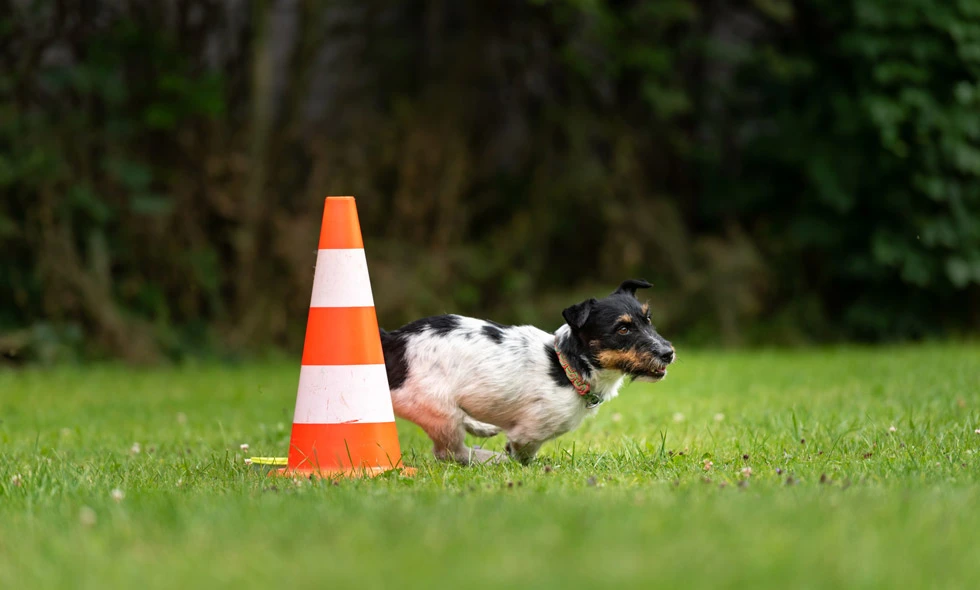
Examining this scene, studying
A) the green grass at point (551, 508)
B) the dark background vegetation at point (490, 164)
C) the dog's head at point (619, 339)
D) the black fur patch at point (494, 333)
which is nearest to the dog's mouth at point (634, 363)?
the dog's head at point (619, 339)

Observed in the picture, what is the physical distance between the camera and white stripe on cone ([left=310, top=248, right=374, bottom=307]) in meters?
5.39

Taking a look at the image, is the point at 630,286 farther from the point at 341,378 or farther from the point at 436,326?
the point at 341,378

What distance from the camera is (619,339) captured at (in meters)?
5.51

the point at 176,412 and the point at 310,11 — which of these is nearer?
the point at 176,412

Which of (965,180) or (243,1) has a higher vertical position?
(243,1)

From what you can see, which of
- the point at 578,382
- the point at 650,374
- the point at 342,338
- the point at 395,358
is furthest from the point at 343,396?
the point at 650,374

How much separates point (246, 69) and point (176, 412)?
226 inches

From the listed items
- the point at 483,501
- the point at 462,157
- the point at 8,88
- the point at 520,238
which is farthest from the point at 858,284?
the point at 483,501

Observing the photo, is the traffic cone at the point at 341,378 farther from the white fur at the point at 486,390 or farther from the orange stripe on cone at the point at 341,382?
the white fur at the point at 486,390

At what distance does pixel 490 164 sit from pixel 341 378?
9.46 m

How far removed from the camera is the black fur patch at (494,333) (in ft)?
18.5

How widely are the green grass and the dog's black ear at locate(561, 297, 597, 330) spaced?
643mm

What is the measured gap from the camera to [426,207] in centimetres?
1380

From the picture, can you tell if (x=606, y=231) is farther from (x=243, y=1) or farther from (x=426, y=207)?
(x=243, y=1)
